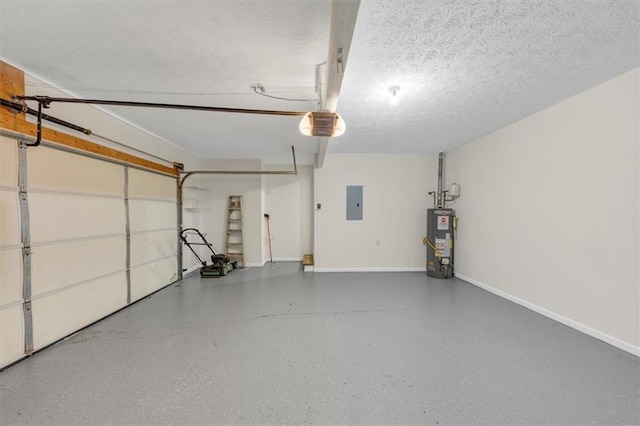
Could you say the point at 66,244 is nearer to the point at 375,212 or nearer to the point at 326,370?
the point at 326,370

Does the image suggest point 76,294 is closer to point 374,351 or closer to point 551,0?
point 374,351

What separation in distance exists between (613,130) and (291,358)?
3746 mm

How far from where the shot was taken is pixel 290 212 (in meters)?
6.01

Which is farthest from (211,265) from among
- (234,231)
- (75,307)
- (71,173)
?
(71,173)

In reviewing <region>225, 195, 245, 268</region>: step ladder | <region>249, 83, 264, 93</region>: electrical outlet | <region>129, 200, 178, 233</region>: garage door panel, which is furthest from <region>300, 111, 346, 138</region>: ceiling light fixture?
<region>225, 195, 245, 268</region>: step ladder

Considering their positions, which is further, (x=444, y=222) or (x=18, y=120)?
(x=444, y=222)

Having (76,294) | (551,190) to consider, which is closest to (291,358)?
(76,294)

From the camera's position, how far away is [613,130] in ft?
7.11

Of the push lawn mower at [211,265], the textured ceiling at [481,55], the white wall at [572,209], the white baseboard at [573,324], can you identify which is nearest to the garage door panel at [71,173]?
the push lawn mower at [211,265]

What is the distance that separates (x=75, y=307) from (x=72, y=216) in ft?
3.25

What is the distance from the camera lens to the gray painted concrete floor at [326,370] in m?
1.47

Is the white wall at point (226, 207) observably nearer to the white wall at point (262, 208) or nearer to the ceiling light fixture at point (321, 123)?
the white wall at point (262, 208)

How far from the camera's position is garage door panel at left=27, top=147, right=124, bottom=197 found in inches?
82.8

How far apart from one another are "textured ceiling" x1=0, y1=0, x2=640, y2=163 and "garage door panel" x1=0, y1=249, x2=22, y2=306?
5.08 feet
